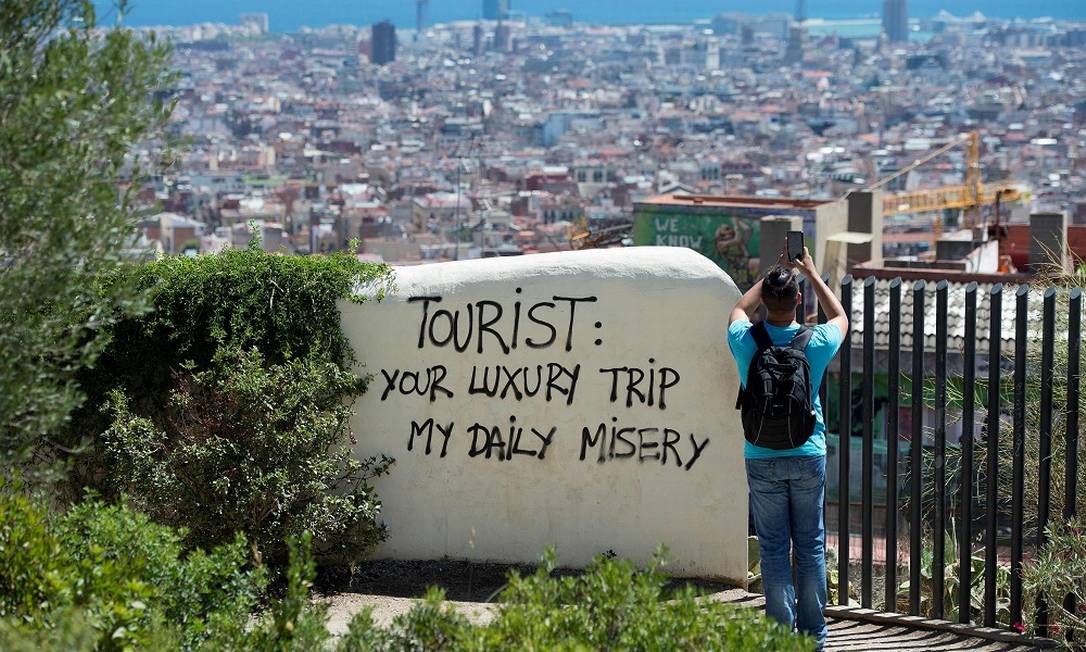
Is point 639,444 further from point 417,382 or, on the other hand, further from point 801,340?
point 801,340

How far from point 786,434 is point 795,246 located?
26.3 inches

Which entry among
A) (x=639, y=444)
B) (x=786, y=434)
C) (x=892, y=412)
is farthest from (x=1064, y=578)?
(x=639, y=444)

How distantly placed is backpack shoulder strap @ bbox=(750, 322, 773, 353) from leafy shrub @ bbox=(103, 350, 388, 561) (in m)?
1.57

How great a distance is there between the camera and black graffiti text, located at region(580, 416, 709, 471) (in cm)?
518

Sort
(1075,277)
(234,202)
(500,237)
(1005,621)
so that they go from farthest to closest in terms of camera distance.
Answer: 1. (234,202)
2. (500,237)
3. (1075,277)
4. (1005,621)

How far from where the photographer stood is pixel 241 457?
15.9 feet

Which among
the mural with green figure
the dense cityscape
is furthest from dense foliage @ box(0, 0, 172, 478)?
the mural with green figure

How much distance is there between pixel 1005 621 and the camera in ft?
15.9

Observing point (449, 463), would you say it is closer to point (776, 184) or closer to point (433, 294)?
point (433, 294)

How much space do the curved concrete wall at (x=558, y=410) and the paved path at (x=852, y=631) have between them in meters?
0.40

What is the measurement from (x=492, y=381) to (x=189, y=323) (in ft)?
3.60

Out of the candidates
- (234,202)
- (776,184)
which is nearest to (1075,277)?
(234,202)

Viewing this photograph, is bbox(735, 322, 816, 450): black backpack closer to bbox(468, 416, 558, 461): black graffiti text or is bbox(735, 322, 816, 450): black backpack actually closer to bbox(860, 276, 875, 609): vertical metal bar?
bbox(860, 276, 875, 609): vertical metal bar

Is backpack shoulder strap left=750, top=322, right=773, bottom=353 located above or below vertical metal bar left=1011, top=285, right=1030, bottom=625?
above
